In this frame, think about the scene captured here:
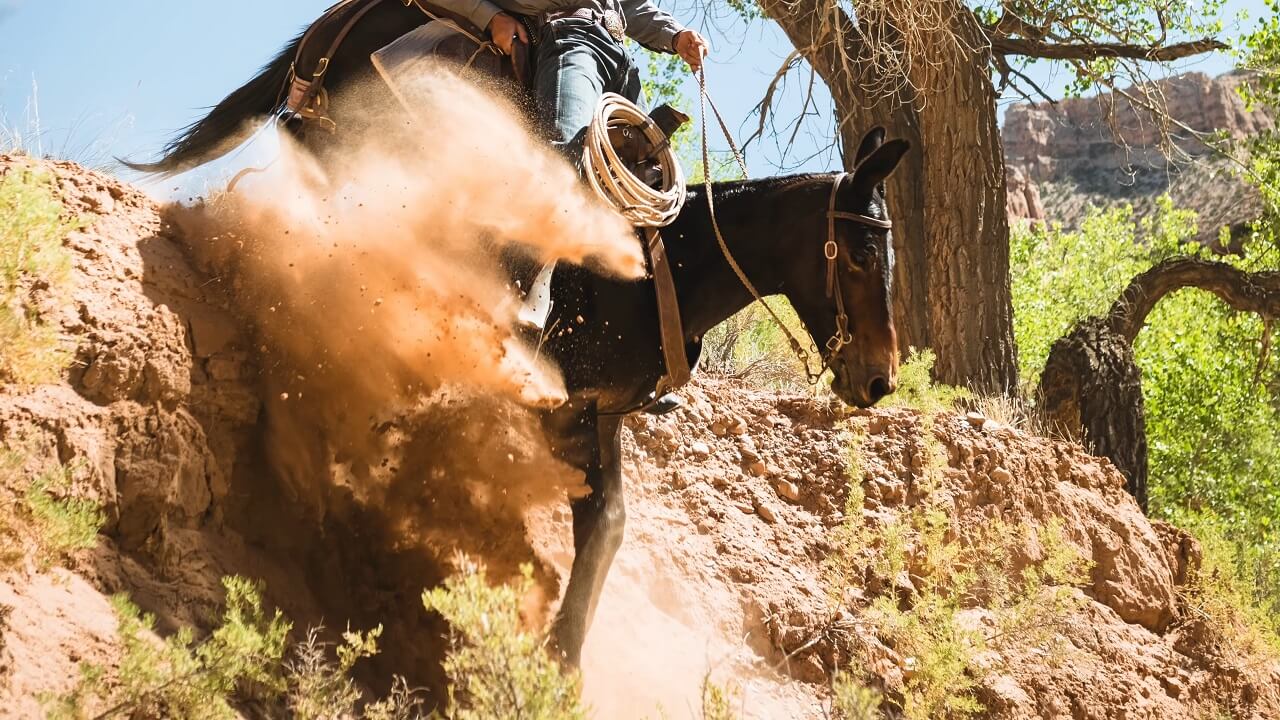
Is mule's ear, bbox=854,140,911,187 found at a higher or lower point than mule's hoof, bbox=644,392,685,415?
higher

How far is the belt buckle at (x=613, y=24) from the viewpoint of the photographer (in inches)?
215

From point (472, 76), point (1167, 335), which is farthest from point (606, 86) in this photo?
point (1167, 335)

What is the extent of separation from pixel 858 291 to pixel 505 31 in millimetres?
2034

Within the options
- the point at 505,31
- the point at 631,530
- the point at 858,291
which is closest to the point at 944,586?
the point at 631,530

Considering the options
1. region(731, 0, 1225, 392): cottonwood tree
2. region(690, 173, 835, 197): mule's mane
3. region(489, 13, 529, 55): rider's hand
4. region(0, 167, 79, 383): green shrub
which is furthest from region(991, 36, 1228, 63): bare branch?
region(0, 167, 79, 383): green shrub

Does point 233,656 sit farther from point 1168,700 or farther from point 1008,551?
point 1168,700

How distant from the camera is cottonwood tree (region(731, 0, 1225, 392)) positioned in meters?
10.3

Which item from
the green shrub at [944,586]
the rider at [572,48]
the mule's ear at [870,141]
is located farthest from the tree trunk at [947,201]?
the rider at [572,48]

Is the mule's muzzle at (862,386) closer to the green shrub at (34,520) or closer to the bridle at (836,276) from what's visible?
the bridle at (836,276)

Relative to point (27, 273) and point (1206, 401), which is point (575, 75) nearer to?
point (27, 273)

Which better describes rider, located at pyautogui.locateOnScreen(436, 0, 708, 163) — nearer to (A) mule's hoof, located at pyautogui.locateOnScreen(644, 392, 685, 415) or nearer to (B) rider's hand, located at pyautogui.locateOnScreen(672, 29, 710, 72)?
(B) rider's hand, located at pyautogui.locateOnScreen(672, 29, 710, 72)

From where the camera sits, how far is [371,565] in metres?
5.09

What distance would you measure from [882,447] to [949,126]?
4789mm

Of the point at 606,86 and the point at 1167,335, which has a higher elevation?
the point at 606,86
